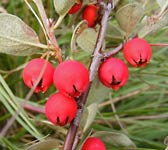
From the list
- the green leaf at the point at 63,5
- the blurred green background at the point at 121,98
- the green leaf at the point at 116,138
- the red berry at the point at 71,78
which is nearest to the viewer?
the red berry at the point at 71,78

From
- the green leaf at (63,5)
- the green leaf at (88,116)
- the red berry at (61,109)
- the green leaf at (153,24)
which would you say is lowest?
the green leaf at (88,116)

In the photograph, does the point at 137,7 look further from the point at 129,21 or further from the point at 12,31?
the point at 12,31

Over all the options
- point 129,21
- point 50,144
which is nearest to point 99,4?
point 129,21

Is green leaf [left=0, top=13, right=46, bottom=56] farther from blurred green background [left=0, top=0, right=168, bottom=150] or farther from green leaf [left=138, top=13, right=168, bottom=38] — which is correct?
blurred green background [left=0, top=0, right=168, bottom=150]

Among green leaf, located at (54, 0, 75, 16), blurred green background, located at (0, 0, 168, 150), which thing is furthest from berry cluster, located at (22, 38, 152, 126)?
blurred green background, located at (0, 0, 168, 150)

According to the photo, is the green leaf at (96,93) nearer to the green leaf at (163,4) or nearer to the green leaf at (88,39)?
the green leaf at (88,39)

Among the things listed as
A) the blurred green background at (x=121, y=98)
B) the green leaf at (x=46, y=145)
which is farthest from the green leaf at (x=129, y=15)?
the blurred green background at (x=121, y=98)

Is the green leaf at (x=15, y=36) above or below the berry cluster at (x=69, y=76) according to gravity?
above

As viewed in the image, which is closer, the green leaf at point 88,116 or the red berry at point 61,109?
the red berry at point 61,109
